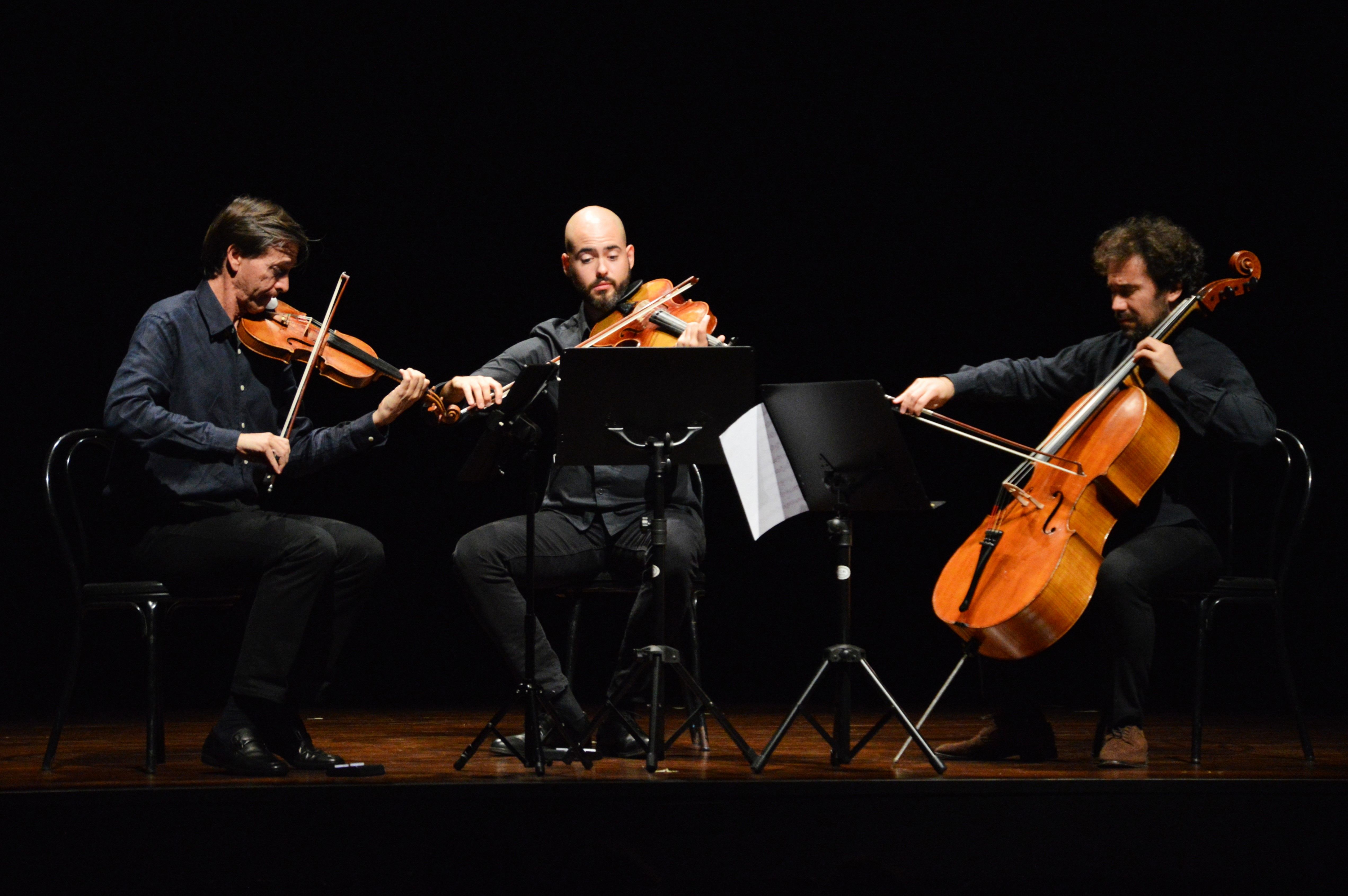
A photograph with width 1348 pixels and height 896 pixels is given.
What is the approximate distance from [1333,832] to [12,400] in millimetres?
4145

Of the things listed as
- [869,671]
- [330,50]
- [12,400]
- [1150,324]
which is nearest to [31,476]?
[12,400]

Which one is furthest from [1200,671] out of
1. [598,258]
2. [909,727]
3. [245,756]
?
[245,756]

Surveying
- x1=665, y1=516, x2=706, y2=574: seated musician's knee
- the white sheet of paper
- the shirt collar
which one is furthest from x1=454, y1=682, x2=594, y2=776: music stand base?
the shirt collar

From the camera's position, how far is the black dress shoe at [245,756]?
2.49 metres

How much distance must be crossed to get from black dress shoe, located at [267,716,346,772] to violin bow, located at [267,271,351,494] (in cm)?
50

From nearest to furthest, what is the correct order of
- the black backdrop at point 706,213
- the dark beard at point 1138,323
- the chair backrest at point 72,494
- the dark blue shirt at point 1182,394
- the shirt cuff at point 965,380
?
the chair backrest at point 72,494 → the dark blue shirt at point 1182,394 → the dark beard at point 1138,323 → the shirt cuff at point 965,380 → the black backdrop at point 706,213

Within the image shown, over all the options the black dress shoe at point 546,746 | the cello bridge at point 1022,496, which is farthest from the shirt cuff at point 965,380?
the black dress shoe at point 546,746

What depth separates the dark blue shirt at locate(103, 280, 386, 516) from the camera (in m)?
2.60

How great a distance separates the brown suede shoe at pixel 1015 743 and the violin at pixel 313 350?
1359 millimetres

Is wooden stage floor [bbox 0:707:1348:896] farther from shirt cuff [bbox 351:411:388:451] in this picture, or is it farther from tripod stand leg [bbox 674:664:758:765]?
shirt cuff [bbox 351:411:388:451]

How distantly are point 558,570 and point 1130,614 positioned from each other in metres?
1.26

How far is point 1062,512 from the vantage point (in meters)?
2.65

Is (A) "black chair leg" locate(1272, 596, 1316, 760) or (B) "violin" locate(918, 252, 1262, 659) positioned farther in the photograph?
(A) "black chair leg" locate(1272, 596, 1316, 760)

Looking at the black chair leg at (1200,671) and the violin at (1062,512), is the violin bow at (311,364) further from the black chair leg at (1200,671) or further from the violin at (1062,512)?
the black chair leg at (1200,671)
